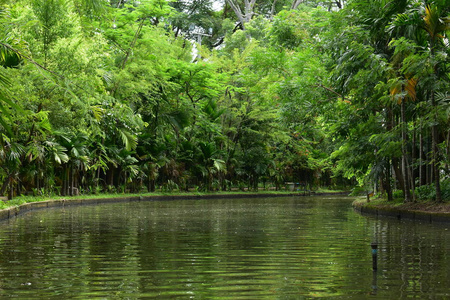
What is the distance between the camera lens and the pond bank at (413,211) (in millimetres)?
16453

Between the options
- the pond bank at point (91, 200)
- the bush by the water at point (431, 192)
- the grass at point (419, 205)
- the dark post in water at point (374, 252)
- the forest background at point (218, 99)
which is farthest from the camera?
the pond bank at point (91, 200)

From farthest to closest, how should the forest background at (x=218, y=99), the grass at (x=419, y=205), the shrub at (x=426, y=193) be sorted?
the shrub at (x=426, y=193) → the forest background at (x=218, y=99) → the grass at (x=419, y=205)

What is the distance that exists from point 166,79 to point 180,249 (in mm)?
29044

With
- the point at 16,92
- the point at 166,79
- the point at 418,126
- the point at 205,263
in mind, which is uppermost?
the point at 166,79

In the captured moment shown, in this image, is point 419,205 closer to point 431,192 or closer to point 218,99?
point 431,192

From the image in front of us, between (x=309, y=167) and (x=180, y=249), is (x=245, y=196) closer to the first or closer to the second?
(x=309, y=167)

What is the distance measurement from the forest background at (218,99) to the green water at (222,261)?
196 cm

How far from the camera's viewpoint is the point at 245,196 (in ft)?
139

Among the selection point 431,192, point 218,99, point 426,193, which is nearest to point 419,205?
point 431,192

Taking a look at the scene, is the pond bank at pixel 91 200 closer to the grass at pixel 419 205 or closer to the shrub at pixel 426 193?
the grass at pixel 419 205

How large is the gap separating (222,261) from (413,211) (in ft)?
32.8

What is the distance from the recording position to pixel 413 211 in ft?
58.2

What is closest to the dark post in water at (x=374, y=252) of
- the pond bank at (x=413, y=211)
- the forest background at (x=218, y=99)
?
the forest background at (x=218, y=99)

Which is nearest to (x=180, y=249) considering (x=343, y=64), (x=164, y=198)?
(x=343, y=64)
